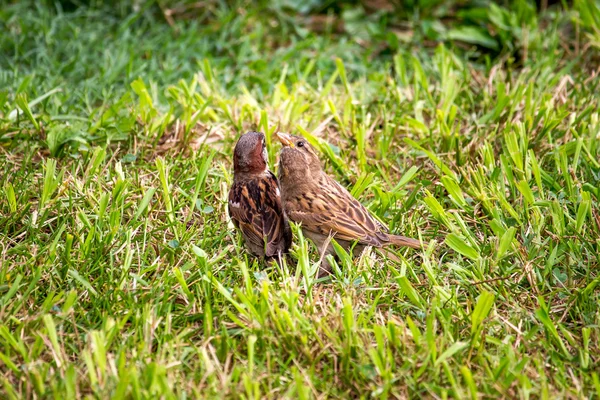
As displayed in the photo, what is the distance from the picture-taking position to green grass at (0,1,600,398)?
343cm

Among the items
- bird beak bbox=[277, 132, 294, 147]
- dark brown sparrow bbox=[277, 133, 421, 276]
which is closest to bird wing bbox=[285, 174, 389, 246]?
dark brown sparrow bbox=[277, 133, 421, 276]

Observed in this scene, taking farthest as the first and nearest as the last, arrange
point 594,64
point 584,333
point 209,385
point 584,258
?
point 594,64 < point 584,258 < point 584,333 < point 209,385

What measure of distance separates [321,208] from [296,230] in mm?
209

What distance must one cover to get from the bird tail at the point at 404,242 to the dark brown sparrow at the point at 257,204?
0.61m

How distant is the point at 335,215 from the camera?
4.38 metres

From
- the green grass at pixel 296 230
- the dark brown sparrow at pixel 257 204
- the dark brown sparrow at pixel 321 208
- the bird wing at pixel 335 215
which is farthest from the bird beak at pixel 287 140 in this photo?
the green grass at pixel 296 230

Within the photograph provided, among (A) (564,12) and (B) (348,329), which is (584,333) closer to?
(B) (348,329)

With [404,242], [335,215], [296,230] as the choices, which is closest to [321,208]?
[335,215]

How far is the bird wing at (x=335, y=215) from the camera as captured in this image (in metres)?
4.27

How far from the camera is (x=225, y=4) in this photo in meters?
7.49

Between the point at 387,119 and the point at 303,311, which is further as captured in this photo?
the point at 387,119

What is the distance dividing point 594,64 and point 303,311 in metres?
4.03

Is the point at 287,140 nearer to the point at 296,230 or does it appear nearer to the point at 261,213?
the point at 261,213

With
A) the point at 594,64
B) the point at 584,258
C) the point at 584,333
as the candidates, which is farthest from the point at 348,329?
the point at 594,64
